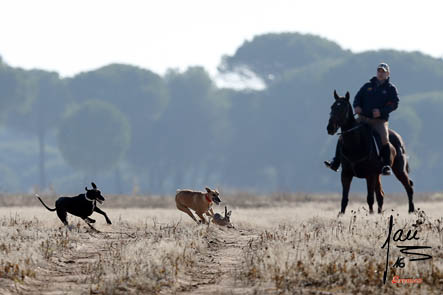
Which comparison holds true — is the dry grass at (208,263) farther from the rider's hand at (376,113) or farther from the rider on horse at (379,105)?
the rider's hand at (376,113)

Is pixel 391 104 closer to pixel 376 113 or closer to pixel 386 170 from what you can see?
pixel 376 113

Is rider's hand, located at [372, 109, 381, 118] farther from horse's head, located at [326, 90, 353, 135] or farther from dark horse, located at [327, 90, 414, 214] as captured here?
horse's head, located at [326, 90, 353, 135]

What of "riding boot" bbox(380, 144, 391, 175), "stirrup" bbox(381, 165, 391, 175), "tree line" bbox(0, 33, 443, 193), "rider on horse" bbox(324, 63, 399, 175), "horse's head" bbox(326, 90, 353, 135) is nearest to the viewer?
"horse's head" bbox(326, 90, 353, 135)

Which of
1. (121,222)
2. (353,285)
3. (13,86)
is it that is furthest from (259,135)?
(353,285)

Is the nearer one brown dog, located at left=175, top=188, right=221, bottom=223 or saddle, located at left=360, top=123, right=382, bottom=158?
brown dog, located at left=175, top=188, right=221, bottom=223

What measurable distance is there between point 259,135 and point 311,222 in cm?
7658

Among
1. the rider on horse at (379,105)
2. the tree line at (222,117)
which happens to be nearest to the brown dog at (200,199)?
the rider on horse at (379,105)

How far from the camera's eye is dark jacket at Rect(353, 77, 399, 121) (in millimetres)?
18828

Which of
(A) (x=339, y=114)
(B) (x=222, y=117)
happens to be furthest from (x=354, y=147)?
(B) (x=222, y=117)

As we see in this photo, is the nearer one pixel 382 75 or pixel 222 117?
pixel 382 75

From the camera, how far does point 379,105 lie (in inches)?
745

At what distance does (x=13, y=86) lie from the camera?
9569 centimetres

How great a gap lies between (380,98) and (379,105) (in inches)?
6.5

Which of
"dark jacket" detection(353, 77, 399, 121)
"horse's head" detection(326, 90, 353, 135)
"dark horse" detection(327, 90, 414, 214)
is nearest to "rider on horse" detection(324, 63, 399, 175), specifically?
"dark jacket" detection(353, 77, 399, 121)
